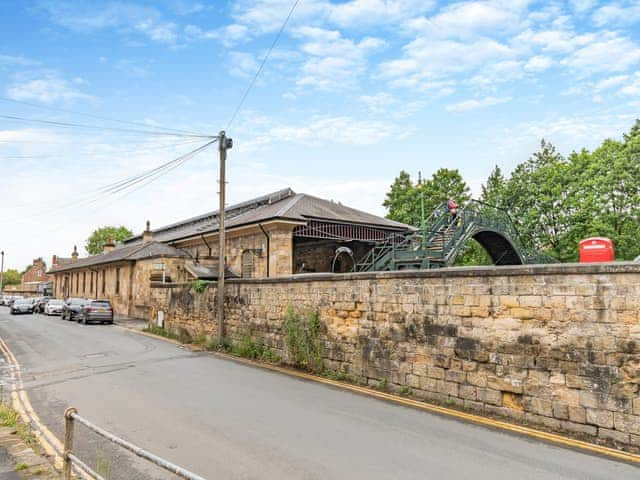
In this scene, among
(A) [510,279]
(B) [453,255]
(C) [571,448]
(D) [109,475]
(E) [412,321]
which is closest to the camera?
(D) [109,475]

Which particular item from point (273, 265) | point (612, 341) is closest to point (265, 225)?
point (273, 265)

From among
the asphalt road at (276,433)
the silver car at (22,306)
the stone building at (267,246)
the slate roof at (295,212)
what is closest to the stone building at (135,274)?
the stone building at (267,246)

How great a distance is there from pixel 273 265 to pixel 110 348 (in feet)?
29.3

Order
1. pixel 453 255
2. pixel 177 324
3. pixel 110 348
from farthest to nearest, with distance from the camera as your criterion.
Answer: pixel 177 324 → pixel 453 255 → pixel 110 348

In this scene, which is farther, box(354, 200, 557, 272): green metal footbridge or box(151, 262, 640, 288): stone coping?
box(354, 200, 557, 272): green metal footbridge

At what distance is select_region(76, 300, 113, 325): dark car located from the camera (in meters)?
27.4

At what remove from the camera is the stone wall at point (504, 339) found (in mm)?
6590

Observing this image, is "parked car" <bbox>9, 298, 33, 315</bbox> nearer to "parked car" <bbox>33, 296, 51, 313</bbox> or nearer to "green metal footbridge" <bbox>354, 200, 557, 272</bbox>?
"parked car" <bbox>33, 296, 51, 313</bbox>

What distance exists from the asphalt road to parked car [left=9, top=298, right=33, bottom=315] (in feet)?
111

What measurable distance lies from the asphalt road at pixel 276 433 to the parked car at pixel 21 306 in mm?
33957

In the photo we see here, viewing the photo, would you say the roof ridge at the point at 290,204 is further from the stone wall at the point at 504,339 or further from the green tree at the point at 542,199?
the green tree at the point at 542,199

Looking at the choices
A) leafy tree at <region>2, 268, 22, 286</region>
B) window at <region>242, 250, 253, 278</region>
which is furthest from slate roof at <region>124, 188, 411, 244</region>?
leafy tree at <region>2, 268, 22, 286</region>

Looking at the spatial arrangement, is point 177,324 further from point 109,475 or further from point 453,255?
point 109,475

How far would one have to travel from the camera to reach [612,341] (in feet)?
21.8
